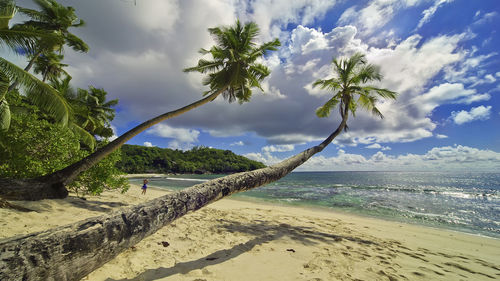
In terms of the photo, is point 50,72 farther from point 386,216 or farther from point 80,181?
point 386,216

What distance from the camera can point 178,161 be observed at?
297 feet

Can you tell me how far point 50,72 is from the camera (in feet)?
54.6

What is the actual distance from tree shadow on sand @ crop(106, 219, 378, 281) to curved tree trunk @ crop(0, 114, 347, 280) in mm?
1116

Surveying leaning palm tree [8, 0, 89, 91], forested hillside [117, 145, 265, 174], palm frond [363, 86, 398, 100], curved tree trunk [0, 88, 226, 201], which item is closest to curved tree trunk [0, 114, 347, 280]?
curved tree trunk [0, 88, 226, 201]

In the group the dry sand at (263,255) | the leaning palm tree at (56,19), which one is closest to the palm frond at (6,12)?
the dry sand at (263,255)

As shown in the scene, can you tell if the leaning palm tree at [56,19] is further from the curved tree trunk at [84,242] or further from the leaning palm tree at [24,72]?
the curved tree trunk at [84,242]

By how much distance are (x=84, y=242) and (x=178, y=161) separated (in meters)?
94.6

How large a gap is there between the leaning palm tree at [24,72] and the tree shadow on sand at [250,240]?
5344 millimetres

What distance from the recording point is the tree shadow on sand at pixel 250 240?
9.78ft

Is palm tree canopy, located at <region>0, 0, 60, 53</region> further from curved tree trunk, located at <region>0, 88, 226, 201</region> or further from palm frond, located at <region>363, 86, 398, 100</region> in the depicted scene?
palm frond, located at <region>363, 86, 398, 100</region>

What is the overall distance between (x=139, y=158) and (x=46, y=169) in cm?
8295

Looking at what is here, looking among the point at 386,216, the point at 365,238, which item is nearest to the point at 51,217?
the point at 365,238

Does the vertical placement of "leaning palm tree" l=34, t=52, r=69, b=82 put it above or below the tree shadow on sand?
above

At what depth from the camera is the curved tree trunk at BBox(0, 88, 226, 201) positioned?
5430mm
